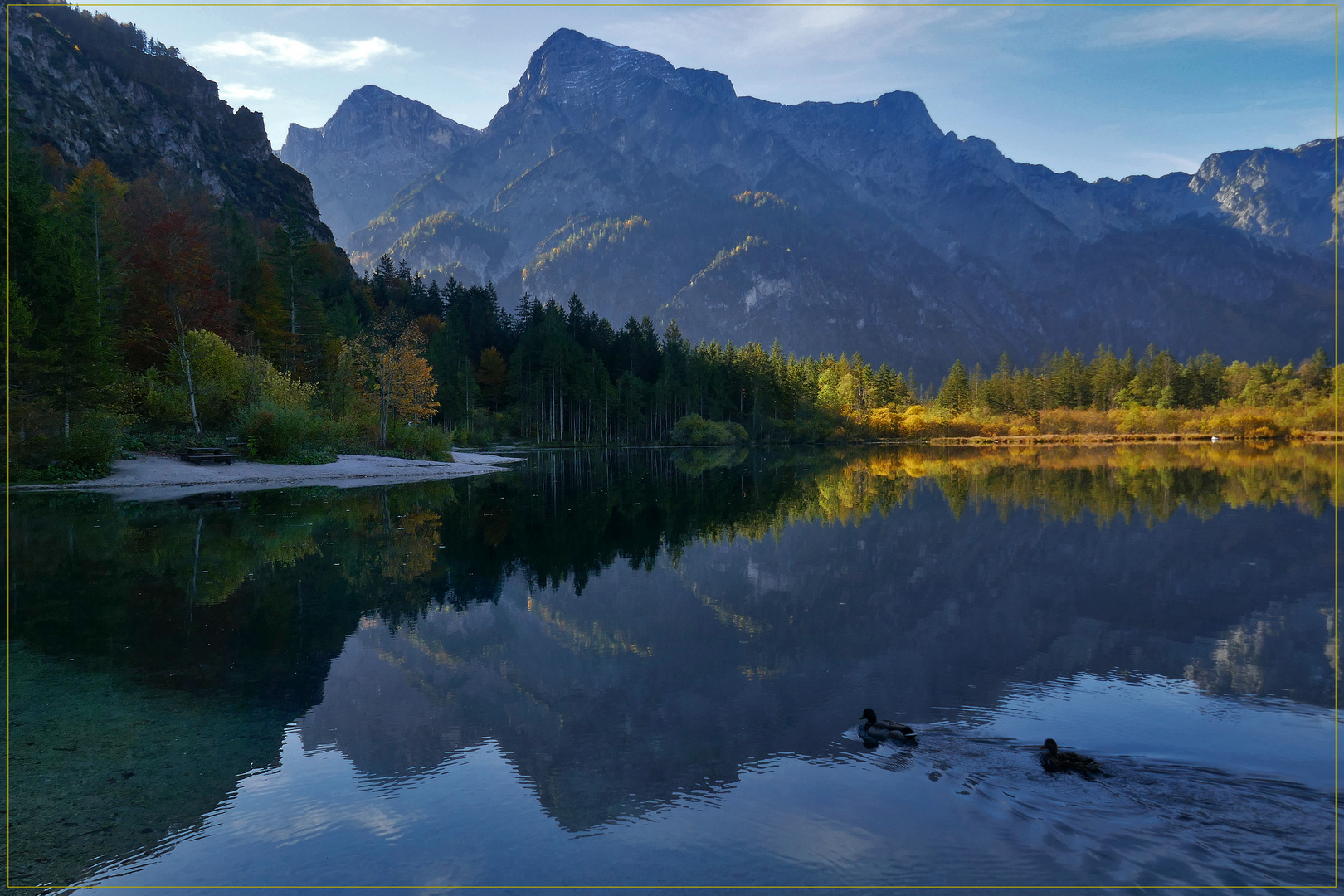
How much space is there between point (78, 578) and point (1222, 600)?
2294 centimetres

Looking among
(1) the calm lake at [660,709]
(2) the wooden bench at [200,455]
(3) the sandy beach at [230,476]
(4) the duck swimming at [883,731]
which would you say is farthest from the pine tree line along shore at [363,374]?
(4) the duck swimming at [883,731]

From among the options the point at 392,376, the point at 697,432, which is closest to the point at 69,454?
the point at 392,376

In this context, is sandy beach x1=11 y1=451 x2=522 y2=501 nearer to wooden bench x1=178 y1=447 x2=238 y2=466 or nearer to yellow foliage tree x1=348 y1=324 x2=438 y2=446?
wooden bench x1=178 y1=447 x2=238 y2=466

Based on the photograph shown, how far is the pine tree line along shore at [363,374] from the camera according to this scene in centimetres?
3206

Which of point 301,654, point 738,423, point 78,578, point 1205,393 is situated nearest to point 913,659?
point 301,654

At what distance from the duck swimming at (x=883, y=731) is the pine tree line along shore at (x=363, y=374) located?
35608 millimetres

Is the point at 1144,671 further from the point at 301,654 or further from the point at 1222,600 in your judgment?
the point at 301,654

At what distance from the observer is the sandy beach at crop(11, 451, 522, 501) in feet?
96.2

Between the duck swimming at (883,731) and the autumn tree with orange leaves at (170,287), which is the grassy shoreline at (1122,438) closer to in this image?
the autumn tree with orange leaves at (170,287)

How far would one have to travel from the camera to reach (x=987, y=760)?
7.25 meters

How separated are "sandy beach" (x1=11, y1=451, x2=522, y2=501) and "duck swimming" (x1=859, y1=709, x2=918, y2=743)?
95.6 ft

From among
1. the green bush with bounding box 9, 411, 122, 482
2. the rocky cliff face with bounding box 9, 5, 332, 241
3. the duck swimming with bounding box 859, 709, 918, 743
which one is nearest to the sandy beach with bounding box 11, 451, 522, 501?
the green bush with bounding box 9, 411, 122, 482

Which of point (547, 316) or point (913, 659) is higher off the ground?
point (547, 316)

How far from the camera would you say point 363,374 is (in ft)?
189
